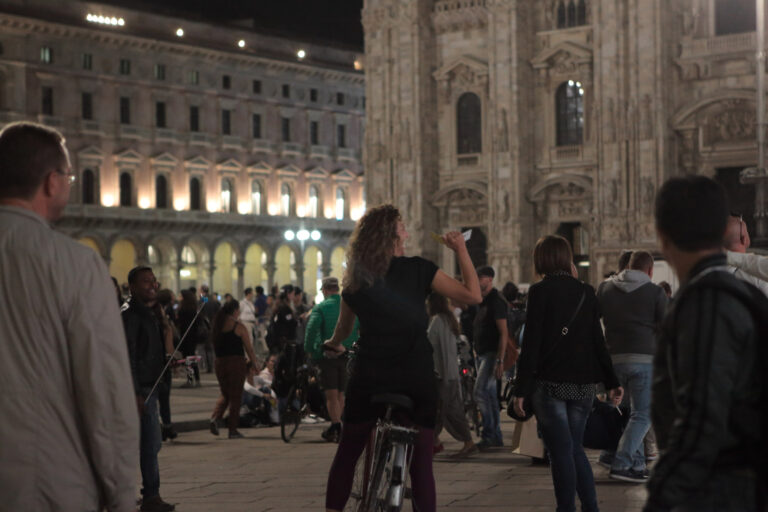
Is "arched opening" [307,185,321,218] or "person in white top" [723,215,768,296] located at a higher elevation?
"arched opening" [307,185,321,218]

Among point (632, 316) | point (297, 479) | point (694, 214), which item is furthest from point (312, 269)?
point (694, 214)

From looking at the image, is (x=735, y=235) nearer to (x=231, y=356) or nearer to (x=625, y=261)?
(x=625, y=261)

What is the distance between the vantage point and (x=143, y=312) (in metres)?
8.62

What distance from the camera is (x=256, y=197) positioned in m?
63.5

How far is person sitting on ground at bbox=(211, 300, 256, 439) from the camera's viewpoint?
48.0 feet

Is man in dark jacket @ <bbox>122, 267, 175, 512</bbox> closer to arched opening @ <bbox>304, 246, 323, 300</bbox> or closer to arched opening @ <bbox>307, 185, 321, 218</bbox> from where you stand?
arched opening @ <bbox>307, 185, 321, 218</bbox>

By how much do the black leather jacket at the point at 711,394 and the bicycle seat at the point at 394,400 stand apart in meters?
2.57

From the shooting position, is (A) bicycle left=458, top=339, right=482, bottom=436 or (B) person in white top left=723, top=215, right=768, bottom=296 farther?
(A) bicycle left=458, top=339, right=482, bottom=436

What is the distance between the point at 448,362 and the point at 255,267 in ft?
172

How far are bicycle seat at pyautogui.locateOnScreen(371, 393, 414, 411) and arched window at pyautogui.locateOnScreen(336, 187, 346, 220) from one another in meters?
61.5

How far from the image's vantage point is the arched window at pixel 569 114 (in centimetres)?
3953

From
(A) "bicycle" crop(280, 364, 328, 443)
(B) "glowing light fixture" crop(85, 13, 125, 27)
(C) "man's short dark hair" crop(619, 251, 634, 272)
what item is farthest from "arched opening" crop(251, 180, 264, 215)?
(C) "man's short dark hair" crop(619, 251, 634, 272)

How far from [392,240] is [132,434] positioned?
2705mm

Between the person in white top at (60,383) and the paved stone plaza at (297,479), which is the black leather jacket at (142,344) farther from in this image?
the person in white top at (60,383)
